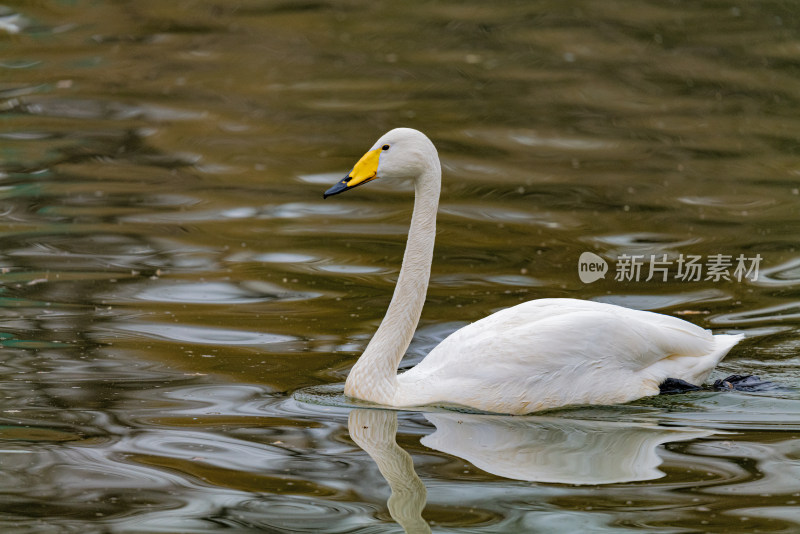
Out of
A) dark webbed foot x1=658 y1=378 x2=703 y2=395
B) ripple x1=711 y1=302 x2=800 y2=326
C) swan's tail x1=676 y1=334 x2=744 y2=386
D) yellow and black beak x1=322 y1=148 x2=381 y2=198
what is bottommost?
dark webbed foot x1=658 y1=378 x2=703 y2=395

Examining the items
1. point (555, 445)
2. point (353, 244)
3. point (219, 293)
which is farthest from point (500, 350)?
point (353, 244)

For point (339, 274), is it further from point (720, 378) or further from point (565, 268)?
point (720, 378)

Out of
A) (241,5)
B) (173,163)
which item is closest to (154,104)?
(173,163)

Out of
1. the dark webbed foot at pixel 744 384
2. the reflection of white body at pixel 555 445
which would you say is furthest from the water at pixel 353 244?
the dark webbed foot at pixel 744 384

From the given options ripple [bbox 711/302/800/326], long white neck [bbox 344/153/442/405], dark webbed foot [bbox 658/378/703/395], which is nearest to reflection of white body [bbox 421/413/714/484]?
long white neck [bbox 344/153/442/405]

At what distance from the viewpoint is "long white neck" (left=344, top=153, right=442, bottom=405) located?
7699 millimetres

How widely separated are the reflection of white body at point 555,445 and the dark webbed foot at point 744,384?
2.88 feet

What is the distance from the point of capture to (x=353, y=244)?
11250mm

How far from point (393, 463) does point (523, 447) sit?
0.70 m

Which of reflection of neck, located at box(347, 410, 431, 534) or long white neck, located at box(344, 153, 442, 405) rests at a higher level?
Result: long white neck, located at box(344, 153, 442, 405)

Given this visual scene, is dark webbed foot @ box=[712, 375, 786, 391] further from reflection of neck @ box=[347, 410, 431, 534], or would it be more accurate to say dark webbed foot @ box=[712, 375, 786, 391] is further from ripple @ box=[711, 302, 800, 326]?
reflection of neck @ box=[347, 410, 431, 534]

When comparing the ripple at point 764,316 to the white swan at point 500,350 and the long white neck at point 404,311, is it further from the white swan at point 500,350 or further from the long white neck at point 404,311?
the long white neck at point 404,311

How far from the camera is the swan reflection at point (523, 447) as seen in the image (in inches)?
257

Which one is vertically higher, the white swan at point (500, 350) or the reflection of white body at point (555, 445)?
the white swan at point (500, 350)
